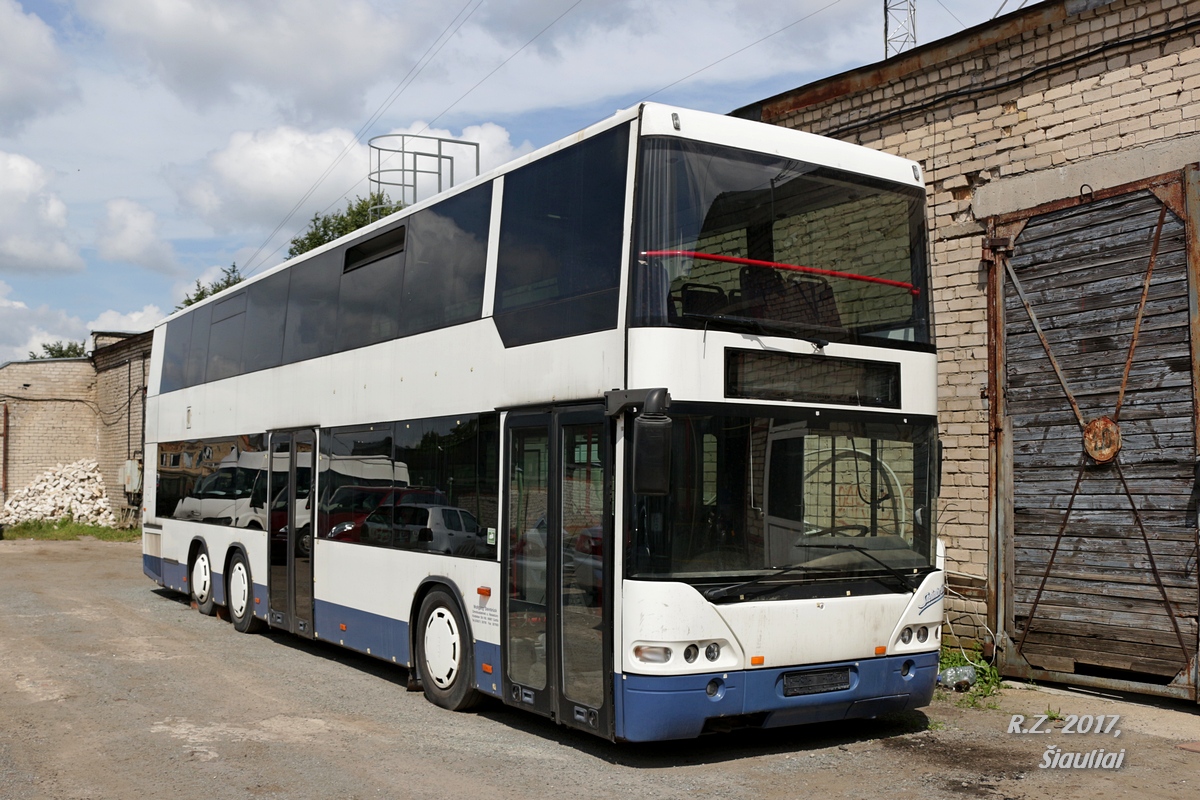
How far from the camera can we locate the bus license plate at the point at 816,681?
7141 mm

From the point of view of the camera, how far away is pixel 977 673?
10.1 metres

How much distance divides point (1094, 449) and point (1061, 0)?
389 cm

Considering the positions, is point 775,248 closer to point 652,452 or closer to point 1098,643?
point 652,452

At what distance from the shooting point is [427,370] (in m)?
9.51

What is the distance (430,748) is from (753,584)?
96.7 inches

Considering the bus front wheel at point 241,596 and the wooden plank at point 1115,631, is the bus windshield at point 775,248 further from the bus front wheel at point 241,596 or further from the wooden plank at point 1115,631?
the bus front wheel at point 241,596

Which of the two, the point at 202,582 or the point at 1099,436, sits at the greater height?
the point at 1099,436

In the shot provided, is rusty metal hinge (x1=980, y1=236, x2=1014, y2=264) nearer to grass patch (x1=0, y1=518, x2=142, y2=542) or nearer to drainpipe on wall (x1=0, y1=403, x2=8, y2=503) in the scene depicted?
grass patch (x1=0, y1=518, x2=142, y2=542)

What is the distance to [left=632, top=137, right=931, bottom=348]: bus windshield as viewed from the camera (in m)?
6.94

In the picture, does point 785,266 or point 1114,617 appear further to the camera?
point 1114,617

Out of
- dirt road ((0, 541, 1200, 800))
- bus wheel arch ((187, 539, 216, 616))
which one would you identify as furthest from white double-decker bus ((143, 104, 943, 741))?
bus wheel arch ((187, 539, 216, 616))

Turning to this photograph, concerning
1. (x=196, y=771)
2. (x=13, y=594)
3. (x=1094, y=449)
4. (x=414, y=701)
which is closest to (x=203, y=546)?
(x=13, y=594)

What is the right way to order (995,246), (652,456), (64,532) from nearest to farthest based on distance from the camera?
(652,456), (995,246), (64,532)

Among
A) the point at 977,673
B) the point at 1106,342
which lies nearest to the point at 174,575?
the point at 977,673
